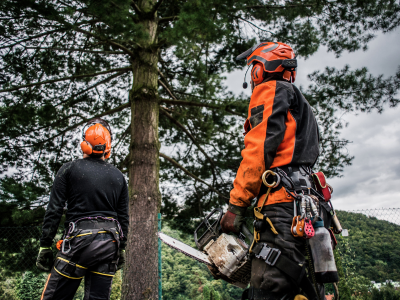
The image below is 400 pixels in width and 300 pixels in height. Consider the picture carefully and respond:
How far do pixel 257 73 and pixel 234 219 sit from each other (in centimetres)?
110

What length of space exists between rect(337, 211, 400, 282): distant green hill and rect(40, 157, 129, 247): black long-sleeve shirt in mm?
5671

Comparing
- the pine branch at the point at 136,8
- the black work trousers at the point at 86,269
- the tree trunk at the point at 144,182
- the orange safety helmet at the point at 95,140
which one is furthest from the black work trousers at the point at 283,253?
the pine branch at the point at 136,8

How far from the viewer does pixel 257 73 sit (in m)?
2.12

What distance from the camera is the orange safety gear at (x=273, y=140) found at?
5.85 ft

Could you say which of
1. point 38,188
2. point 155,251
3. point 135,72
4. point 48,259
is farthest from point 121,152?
point 48,259

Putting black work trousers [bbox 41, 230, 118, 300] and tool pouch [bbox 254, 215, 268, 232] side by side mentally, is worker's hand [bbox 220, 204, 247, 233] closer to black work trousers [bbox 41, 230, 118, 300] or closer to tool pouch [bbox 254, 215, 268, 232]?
tool pouch [bbox 254, 215, 268, 232]

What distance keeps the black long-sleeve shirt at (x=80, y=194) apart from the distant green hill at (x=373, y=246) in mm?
5671

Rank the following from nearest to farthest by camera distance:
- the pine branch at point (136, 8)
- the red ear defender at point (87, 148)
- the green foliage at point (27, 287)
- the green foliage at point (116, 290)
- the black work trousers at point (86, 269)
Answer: the black work trousers at point (86, 269) < the red ear defender at point (87, 148) < the pine branch at point (136, 8) < the green foliage at point (116, 290) < the green foliage at point (27, 287)

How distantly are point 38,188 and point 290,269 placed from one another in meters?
5.97

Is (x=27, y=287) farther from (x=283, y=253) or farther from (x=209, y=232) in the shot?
(x=283, y=253)

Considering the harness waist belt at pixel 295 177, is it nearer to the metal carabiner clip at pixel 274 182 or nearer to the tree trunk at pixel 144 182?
the metal carabiner clip at pixel 274 182

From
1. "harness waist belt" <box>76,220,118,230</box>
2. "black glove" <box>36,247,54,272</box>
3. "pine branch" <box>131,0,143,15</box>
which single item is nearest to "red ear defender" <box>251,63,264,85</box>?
"harness waist belt" <box>76,220,118,230</box>

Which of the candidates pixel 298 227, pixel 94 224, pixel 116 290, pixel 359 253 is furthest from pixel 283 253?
pixel 116 290

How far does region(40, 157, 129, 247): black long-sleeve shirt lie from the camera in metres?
2.43
